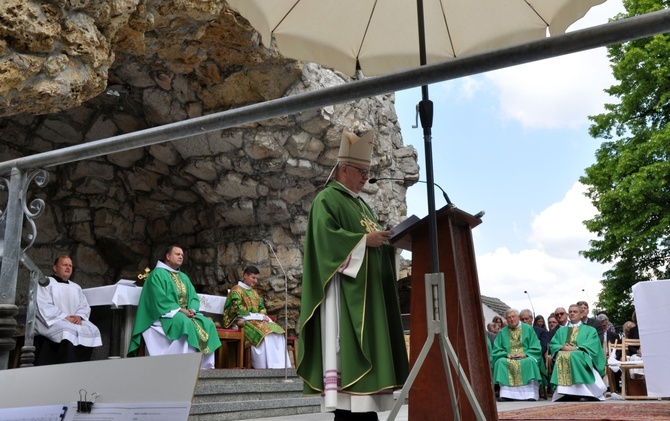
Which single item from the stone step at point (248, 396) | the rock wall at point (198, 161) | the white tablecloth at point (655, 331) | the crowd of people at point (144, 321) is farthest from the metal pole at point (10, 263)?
the rock wall at point (198, 161)

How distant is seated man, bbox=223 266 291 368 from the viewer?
9.17m

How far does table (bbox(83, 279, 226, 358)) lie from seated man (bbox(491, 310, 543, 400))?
431 centimetres

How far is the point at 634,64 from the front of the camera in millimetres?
16891

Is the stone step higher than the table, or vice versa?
the table

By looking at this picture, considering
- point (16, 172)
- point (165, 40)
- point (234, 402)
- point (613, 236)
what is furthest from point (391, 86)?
point (613, 236)

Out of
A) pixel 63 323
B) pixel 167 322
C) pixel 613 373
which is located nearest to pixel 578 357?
pixel 613 373

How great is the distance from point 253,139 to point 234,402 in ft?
15.3

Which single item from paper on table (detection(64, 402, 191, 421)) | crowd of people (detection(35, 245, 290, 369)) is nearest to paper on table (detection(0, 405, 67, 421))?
paper on table (detection(64, 402, 191, 421))

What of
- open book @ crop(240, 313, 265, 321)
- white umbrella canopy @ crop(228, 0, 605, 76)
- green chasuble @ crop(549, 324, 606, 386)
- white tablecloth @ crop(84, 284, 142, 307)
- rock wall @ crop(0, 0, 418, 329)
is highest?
rock wall @ crop(0, 0, 418, 329)

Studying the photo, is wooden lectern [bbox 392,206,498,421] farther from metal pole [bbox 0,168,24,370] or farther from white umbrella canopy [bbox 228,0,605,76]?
metal pole [bbox 0,168,24,370]

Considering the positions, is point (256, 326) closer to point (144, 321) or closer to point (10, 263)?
point (144, 321)

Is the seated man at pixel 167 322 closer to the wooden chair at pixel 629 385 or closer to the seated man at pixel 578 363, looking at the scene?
the seated man at pixel 578 363

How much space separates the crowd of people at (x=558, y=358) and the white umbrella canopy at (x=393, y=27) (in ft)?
24.3

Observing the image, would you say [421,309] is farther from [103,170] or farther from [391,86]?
[103,170]
